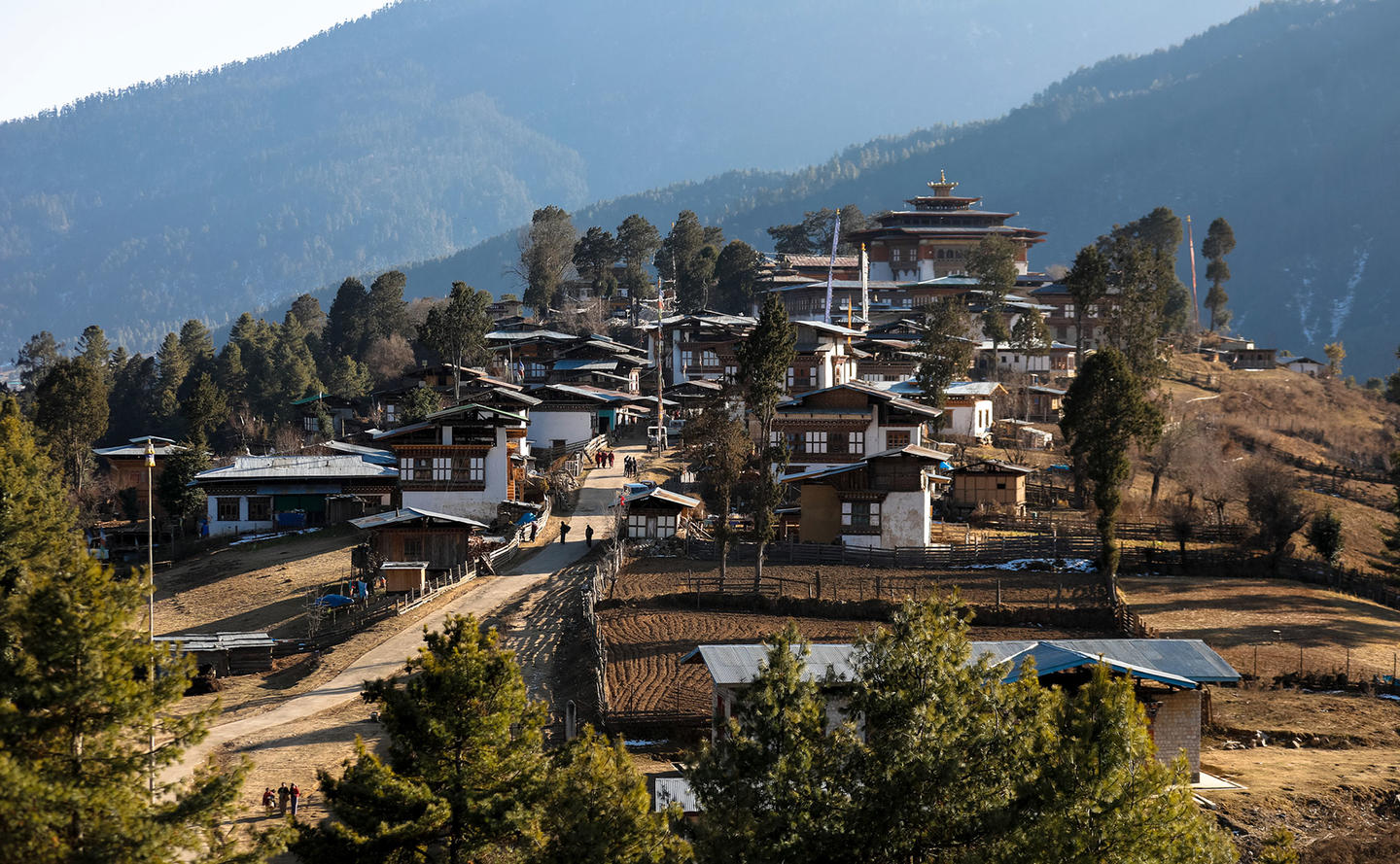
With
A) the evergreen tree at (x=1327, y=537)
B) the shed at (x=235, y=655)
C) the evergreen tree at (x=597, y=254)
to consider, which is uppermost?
the evergreen tree at (x=597, y=254)

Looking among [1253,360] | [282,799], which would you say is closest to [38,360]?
[1253,360]

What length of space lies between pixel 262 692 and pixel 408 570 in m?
8.84

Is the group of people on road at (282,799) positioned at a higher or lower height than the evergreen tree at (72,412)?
lower

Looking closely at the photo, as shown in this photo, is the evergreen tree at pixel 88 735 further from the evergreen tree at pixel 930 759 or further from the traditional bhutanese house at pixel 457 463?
the traditional bhutanese house at pixel 457 463

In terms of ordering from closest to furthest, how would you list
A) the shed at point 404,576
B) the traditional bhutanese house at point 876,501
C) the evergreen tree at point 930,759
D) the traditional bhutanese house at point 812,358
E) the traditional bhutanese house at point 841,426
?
1. the evergreen tree at point 930,759
2. the shed at point 404,576
3. the traditional bhutanese house at point 876,501
4. the traditional bhutanese house at point 841,426
5. the traditional bhutanese house at point 812,358

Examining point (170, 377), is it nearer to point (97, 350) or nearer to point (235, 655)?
point (97, 350)

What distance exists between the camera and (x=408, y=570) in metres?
45.7

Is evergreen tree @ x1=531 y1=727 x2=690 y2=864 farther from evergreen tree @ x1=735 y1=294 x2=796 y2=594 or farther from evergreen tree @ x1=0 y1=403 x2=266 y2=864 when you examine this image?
evergreen tree @ x1=735 y1=294 x2=796 y2=594

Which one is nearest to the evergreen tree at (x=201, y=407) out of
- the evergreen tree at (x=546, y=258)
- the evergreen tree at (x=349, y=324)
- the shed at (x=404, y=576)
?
the evergreen tree at (x=349, y=324)

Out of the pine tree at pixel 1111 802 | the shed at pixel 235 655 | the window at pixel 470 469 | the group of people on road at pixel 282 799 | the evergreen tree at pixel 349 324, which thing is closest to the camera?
the pine tree at pixel 1111 802

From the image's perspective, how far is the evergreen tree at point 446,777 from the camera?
19875mm

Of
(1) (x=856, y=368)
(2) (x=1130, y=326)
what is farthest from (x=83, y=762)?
(1) (x=856, y=368)

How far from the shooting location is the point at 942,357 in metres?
69.7

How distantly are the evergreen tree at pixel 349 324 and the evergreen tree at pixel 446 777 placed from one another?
295 ft
